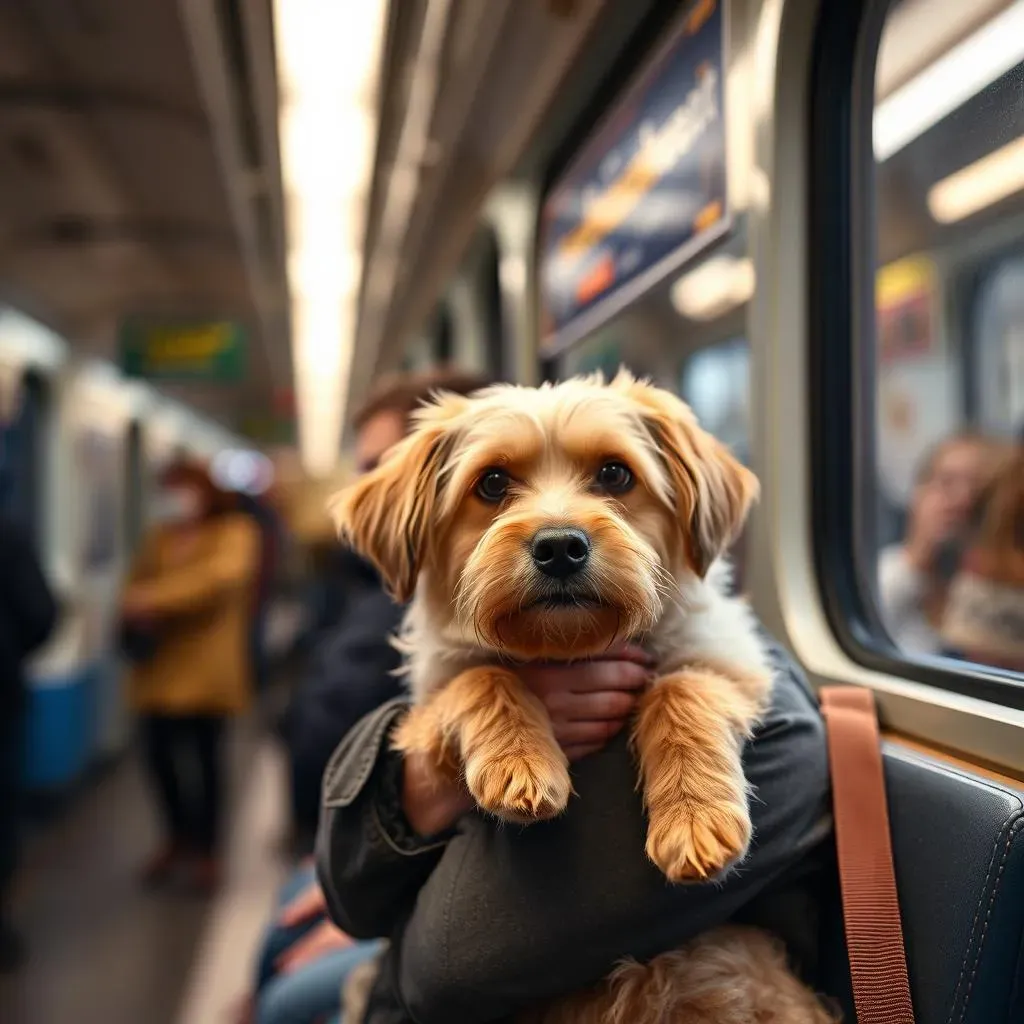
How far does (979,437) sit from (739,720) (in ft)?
10.6

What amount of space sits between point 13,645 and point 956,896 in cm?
352

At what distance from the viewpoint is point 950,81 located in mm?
1993

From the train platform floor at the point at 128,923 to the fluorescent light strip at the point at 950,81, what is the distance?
3.13m

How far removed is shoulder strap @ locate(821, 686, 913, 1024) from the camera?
1.15m

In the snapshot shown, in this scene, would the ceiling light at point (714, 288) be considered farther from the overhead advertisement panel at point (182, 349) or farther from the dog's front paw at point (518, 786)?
the overhead advertisement panel at point (182, 349)

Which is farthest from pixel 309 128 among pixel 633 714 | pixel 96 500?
pixel 96 500

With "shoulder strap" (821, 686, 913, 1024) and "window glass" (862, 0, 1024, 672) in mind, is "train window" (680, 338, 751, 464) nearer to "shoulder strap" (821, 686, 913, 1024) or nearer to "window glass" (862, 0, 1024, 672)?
"window glass" (862, 0, 1024, 672)

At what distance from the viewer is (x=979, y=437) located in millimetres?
3836

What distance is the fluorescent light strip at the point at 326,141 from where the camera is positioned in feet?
9.16

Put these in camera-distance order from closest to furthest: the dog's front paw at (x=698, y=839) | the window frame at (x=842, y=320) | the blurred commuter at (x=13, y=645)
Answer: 1. the dog's front paw at (x=698, y=839)
2. the window frame at (x=842, y=320)
3. the blurred commuter at (x=13, y=645)

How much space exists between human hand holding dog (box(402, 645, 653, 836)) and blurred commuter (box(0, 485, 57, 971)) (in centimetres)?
288

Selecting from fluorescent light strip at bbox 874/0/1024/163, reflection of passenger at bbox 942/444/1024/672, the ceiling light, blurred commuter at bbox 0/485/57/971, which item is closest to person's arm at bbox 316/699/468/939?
the ceiling light

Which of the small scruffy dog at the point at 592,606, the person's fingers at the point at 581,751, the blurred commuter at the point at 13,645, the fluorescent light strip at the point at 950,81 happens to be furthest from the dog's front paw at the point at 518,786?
the blurred commuter at the point at 13,645

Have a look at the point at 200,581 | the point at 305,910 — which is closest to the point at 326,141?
the point at 200,581
